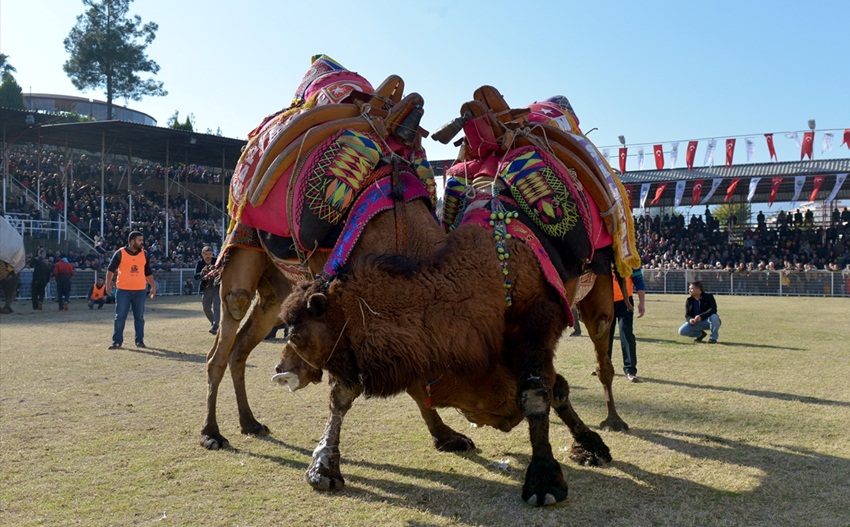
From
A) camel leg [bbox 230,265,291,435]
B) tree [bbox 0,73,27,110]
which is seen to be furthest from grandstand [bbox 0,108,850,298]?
camel leg [bbox 230,265,291,435]

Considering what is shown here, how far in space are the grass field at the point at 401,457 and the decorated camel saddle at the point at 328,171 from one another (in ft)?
5.10

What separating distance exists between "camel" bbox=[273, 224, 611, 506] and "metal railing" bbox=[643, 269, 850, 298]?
32.8 meters

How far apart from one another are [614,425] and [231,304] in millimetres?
3585

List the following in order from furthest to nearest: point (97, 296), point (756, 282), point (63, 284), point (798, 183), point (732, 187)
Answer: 1. point (732, 187)
2. point (798, 183)
3. point (756, 282)
4. point (97, 296)
5. point (63, 284)

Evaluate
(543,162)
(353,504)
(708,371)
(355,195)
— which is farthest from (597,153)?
(708,371)

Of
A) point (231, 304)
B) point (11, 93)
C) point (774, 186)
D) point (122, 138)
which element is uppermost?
point (11, 93)

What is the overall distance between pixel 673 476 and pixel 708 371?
5.72m

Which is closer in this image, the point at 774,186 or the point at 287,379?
the point at 287,379

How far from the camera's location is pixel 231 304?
241 inches

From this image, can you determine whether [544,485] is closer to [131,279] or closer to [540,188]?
[540,188]

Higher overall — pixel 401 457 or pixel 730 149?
pixel 730 149

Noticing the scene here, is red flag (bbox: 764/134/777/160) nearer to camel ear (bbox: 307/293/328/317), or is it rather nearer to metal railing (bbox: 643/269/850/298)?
metal railing (bbox: 643/269/850/298)

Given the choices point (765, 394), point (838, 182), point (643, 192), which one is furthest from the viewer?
point (643, 192)

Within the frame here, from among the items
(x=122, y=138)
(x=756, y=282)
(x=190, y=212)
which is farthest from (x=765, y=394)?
(x=190, y=212)
